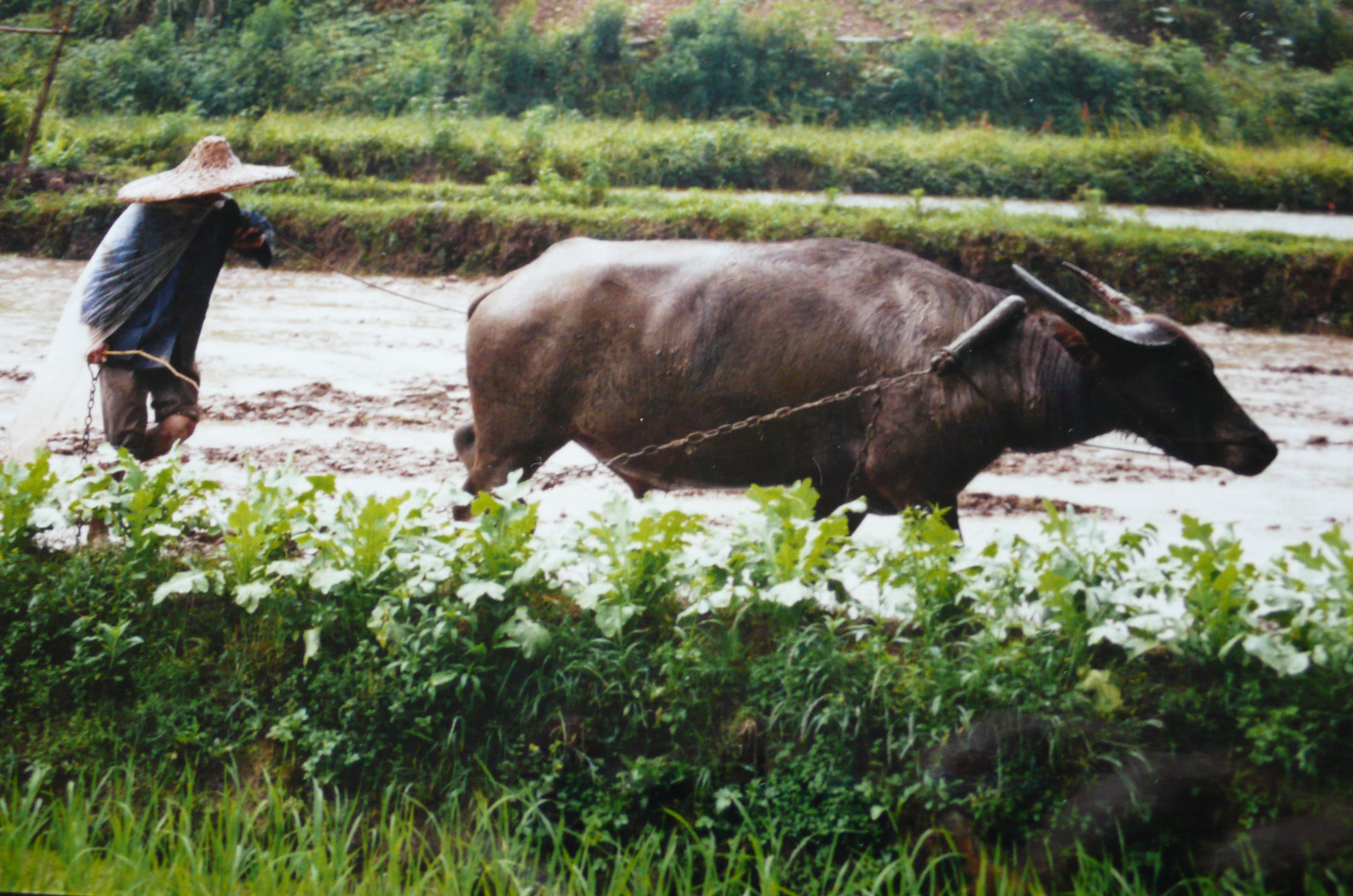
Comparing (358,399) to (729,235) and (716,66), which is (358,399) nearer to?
(729,235)

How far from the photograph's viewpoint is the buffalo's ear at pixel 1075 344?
275 cm

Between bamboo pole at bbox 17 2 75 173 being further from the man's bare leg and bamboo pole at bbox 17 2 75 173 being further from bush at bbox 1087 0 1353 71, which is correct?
bush at bbox 1087 0 1353 71

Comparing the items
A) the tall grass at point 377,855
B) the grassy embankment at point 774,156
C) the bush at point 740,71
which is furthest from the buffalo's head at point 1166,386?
the tall grass at point 377,855

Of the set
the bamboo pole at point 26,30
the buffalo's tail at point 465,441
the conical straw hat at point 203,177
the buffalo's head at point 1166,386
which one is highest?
the bamboo pole at point 26,30

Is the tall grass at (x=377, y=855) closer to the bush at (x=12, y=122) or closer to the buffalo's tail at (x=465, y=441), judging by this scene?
the buffalo's tail at (x=465, y=441)

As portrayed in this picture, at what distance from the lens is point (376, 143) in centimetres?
345

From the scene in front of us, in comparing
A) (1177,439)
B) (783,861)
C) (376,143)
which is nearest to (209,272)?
(376,143)

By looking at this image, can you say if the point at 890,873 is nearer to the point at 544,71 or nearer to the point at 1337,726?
the point at 1337,726

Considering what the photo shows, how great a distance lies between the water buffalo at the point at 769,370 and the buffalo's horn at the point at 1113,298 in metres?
0.01

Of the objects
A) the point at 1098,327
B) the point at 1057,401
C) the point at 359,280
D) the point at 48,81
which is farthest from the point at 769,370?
the point at 48,81

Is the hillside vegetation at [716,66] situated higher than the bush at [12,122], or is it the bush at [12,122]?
the hillside vegetation at [716,66]

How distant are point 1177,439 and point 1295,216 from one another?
645 mm

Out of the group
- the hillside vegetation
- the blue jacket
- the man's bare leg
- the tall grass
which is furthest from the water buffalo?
the tall grass

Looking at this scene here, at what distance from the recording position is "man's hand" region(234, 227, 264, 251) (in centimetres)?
328
